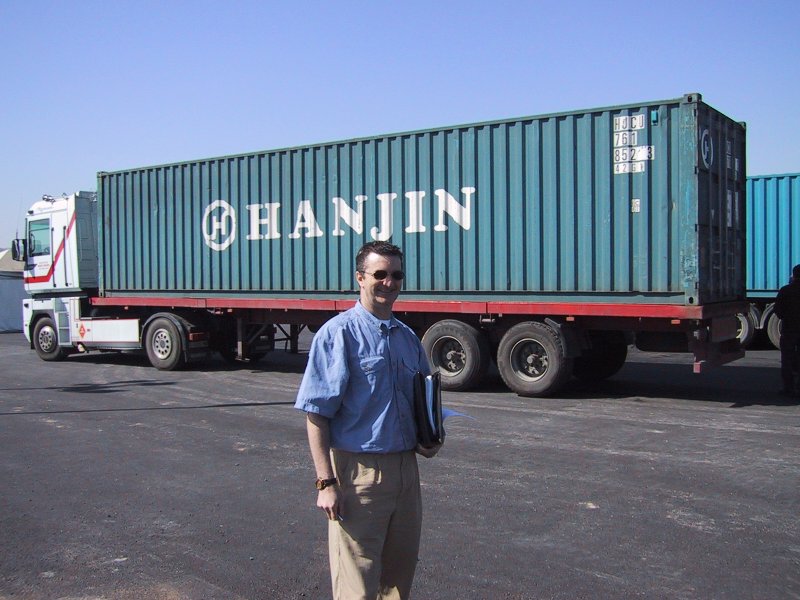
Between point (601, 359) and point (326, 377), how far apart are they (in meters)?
9.00

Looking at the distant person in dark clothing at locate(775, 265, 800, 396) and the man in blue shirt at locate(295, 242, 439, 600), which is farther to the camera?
the distant person in dark clothing at locate(775, 265, 800, 396)

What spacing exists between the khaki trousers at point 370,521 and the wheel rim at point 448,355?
25.7 ft

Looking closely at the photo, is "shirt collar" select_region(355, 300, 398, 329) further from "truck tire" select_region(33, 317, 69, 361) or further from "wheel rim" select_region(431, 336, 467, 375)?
"truck tire" select_region(33, 317, 69, 361)

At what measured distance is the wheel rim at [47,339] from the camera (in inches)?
639

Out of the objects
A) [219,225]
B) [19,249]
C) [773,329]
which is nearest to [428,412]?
[219,225]

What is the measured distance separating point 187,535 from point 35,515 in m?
1.23

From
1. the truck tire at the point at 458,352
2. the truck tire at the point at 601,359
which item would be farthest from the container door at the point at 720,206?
the truck tire at the point at 458,352

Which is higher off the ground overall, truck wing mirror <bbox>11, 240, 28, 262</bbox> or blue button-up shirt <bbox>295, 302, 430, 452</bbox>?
truck wing mirror <bbox>11, 240, 28, 262</bbox>

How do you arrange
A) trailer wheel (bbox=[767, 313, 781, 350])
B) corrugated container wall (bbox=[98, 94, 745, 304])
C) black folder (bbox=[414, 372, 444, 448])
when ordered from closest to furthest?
black folder (bbox=[414, 372, 444, 448])
corrugated container wall (bbox=[98, 94, 745, 304])
trailer wheel (bbox=[767, 313, 781, 350])

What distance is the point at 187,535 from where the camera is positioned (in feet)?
16.5

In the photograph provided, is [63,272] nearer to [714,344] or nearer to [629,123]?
[629,123]

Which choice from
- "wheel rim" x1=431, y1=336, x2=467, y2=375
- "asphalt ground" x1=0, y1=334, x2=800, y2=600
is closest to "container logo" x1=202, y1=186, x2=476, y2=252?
"wheel rim" x1=431, y1=336, x2=467, y2=375

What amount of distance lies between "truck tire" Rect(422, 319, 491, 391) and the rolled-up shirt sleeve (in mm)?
7583

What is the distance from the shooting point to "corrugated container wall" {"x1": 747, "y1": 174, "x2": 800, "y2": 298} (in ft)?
50.4
